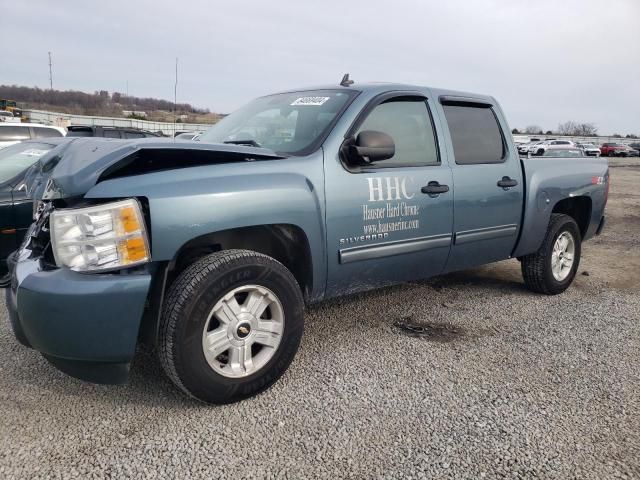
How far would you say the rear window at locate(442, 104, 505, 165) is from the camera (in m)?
3.81

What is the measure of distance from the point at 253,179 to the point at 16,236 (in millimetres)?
3085

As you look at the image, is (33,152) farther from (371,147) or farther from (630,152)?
(630,152)

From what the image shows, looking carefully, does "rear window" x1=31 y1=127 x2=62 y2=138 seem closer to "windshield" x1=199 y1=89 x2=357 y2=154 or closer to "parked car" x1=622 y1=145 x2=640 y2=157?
"windshield" x1=199 y1=89 x2=357 y2=154

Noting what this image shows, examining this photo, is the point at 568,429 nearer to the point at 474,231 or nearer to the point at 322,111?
the point at 474,231

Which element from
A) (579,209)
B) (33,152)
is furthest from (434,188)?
(33,152)

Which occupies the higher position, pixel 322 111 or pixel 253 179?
pixel 322 111

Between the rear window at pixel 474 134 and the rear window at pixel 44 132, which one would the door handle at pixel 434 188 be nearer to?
the rear window at pixel 474 134

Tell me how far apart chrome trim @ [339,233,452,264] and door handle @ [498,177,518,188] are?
0.73 metres

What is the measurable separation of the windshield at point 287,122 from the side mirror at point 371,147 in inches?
10.1

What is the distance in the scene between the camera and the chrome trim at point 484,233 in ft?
12.2

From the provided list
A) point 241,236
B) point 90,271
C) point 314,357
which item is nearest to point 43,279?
point 90,271

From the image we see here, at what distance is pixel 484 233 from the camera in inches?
154

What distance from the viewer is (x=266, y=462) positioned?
2158 mm

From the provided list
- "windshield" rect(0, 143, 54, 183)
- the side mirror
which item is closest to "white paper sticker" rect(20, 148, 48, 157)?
"windshield" rect(0, 143, 54, 183)
